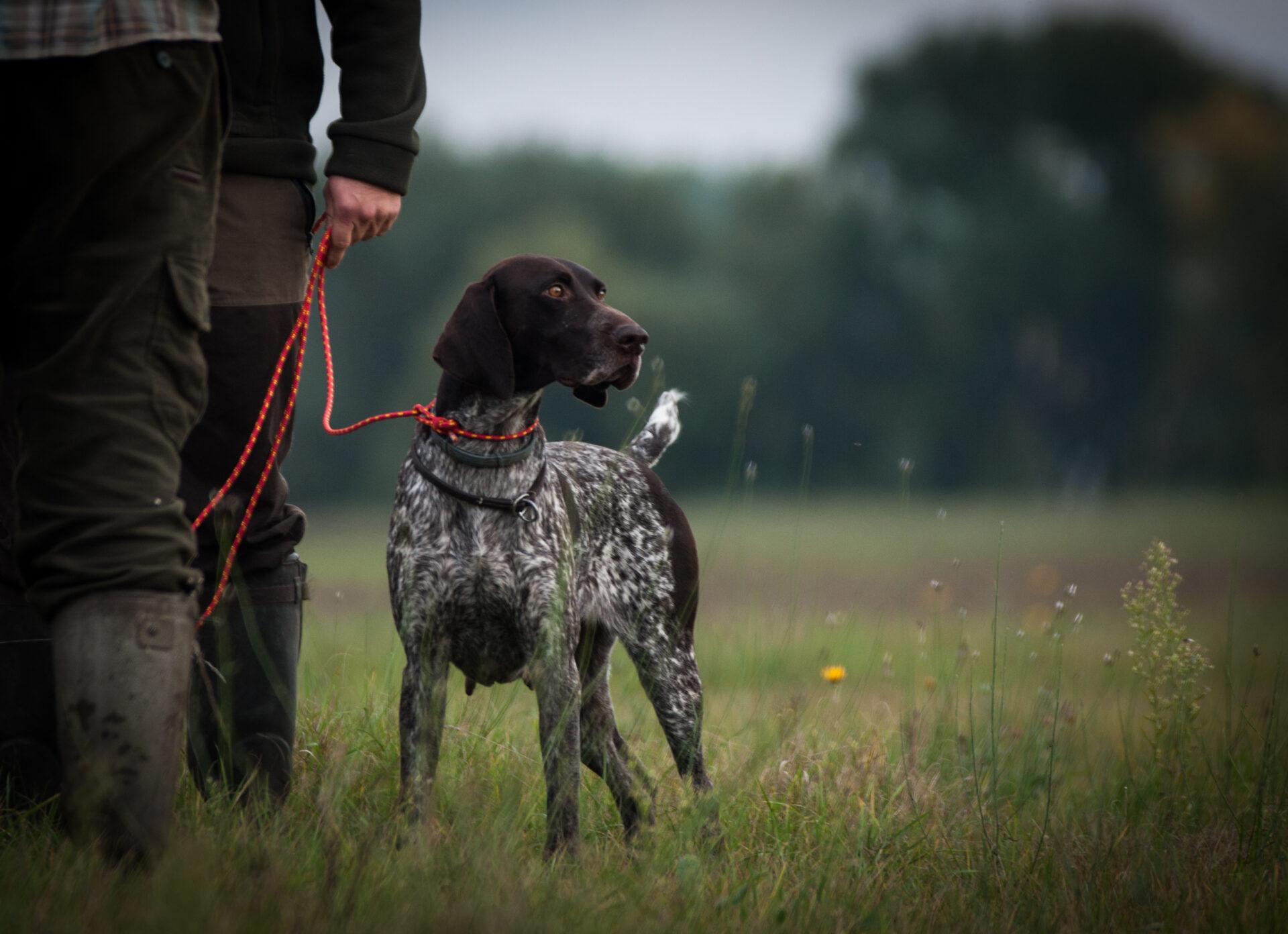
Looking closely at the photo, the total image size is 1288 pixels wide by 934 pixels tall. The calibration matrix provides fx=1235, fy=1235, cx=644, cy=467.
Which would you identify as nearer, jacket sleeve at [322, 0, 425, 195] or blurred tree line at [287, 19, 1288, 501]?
jacket sleeve at [322, 0, 425, 195]

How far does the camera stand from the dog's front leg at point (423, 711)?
315cm

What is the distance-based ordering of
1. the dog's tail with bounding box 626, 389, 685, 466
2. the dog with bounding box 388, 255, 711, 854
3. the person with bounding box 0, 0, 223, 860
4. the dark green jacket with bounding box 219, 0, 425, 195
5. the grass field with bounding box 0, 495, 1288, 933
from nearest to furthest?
the person with bounding box 0, 0, 223, 860 → the grass field with bounding box 0, 495, 1288, 933 → the dark green jacket with bounding box 219, 0, 425, 195 → the dog with bounding box 388, 255, 711, 854 → the dog's tail with bounding box 626, 389, 685, 466

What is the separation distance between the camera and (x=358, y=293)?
42375mm

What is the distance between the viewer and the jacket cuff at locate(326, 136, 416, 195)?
288cm

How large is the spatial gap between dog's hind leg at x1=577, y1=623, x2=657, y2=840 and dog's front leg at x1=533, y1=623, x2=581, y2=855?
0.25 feet

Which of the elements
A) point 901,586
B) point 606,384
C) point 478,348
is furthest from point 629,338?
point 901,586

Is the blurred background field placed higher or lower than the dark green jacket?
lower

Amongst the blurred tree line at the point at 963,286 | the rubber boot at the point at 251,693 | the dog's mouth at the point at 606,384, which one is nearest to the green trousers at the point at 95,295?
the rubber boot at the point at 251,693

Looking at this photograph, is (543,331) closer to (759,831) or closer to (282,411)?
(282,411)

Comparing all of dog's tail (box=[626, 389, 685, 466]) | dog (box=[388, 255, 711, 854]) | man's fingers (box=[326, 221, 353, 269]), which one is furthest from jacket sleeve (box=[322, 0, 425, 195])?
dog's tail (box=[626, 389, 685, 466])

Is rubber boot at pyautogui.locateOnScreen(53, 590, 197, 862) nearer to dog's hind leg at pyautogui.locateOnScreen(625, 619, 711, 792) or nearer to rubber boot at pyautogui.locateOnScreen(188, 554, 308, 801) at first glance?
rubber boot at pyautogui.locateOnScreen(188, 554, 308, 801)

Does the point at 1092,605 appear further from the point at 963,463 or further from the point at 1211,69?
the point at 1211,69

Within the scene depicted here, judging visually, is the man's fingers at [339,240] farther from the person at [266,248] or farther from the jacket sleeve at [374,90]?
the jacket sleeve at [374,90]

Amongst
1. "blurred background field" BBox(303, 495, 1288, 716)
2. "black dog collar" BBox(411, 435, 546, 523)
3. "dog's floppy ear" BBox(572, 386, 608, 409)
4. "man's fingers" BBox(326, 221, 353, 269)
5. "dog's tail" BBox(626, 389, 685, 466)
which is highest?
"man's fingers" BBox(326, 221, 353, 269)
